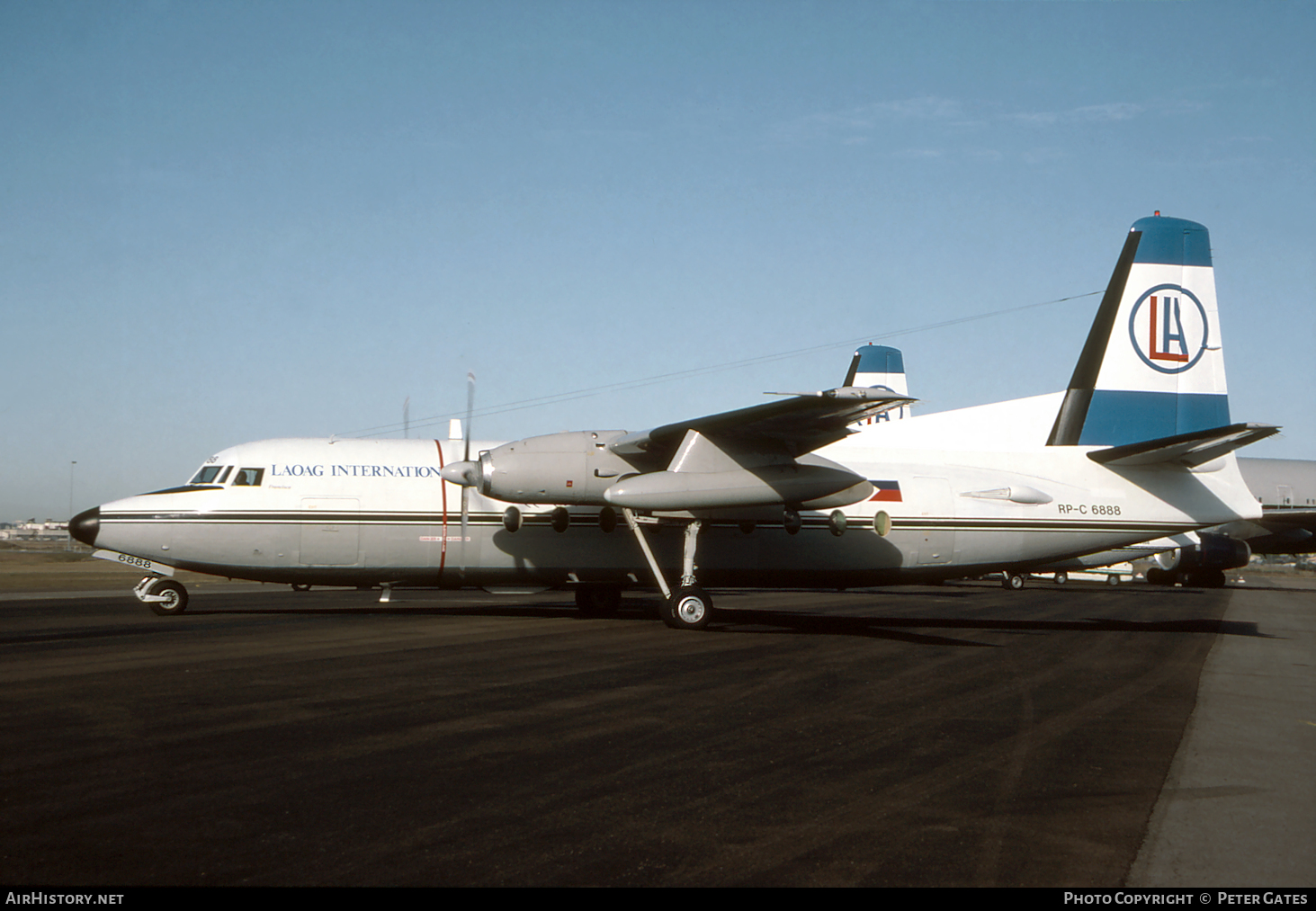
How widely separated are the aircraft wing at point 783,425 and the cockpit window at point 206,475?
769 centimetres

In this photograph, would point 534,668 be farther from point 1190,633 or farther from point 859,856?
point 1190,633

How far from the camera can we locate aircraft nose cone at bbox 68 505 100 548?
1653cm

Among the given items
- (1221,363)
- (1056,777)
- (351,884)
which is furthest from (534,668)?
(1221,363)

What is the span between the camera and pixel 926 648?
1421 cm

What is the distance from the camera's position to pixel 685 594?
16.3 metres

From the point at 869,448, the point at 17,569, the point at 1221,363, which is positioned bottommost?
the point at 17,569

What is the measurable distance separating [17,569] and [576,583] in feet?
121

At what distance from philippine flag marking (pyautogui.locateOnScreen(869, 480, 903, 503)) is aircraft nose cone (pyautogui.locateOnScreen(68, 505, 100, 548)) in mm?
14519

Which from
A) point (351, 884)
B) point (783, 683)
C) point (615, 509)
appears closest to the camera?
point (351, 884)

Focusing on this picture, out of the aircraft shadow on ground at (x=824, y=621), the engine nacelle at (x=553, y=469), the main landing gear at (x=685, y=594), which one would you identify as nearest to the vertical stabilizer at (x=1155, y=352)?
the aircraft shadow on ground at (x=824, y=621)

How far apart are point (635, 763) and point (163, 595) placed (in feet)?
47.6

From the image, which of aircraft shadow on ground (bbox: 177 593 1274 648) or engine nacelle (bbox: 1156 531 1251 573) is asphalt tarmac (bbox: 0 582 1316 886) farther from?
engine nacelle (bbox: 1156 531 1251 573)

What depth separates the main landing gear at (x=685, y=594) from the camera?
16.1m

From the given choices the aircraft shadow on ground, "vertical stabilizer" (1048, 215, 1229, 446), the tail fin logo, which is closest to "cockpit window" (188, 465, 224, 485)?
the aircraft shadow on ground
